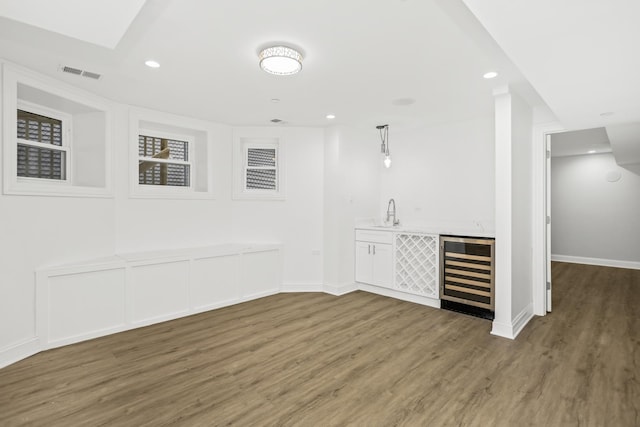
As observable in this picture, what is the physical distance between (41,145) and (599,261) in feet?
32.2

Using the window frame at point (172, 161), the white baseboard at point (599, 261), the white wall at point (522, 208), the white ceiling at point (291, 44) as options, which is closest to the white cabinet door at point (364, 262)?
the white wall at point (522, 208)

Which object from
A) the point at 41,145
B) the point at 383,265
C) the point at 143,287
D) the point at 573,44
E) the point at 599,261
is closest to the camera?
the point at 573,44

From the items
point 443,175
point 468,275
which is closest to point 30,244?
point 468,275

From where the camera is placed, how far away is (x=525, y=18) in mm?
1567

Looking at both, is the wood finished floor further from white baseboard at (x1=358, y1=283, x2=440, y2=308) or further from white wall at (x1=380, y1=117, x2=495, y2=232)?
white wall at (x1=380, y1=117, x2=495, y2=232)

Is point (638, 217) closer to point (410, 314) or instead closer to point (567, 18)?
point (410, 314)

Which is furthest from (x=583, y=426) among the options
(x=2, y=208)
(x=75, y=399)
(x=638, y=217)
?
(x=638, y=217)

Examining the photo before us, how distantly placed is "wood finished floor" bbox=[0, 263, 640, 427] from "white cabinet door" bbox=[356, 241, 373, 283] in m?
1.06

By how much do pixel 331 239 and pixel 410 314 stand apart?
1.59 meters

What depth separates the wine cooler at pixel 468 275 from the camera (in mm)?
3648

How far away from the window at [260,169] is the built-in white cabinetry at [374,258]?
1.46 metres

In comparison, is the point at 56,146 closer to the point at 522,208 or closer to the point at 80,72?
the point at 80,72

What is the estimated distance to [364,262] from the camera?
16.2 feet

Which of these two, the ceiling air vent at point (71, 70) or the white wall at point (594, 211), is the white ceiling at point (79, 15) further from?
the white wall at point (594, 211)
